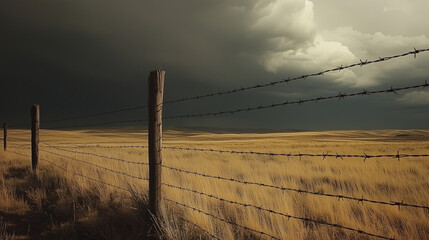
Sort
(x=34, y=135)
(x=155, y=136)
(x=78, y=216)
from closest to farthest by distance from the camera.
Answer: (x=155, y=136)
(x=78, y=216)
(x=34, y=135)

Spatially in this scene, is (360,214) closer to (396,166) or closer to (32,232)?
(32,232)

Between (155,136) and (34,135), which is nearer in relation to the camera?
(155,136)

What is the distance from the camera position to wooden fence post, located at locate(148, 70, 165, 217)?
13.4 feet

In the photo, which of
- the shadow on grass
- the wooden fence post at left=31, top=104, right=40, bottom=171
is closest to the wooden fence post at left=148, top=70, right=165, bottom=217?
the shadow on grass

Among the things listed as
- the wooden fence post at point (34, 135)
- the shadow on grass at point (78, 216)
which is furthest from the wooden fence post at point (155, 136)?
the wooden fence post at point (34, 135)

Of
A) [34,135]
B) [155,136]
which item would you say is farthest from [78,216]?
[34,135]

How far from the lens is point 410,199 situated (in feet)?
19.1

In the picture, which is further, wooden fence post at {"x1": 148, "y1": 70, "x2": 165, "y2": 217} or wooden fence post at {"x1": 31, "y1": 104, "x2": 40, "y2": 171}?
wooden fence post at {"x1": 31, "y1": 104, "x2": 40, "y2": 171}

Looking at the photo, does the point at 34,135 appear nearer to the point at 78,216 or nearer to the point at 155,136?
the point at 78,216

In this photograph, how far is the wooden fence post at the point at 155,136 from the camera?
4.09 meters

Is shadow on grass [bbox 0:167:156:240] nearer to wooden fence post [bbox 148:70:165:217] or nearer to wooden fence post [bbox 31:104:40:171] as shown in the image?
wooden fence post [bbox 148:70:165:217]

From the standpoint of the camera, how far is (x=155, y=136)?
161 inches

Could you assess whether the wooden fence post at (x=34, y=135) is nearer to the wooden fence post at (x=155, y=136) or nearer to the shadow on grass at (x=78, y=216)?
the shadow on grass at (x=78, y=216)

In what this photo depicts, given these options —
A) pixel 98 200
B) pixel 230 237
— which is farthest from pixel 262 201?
pixel 98 200
